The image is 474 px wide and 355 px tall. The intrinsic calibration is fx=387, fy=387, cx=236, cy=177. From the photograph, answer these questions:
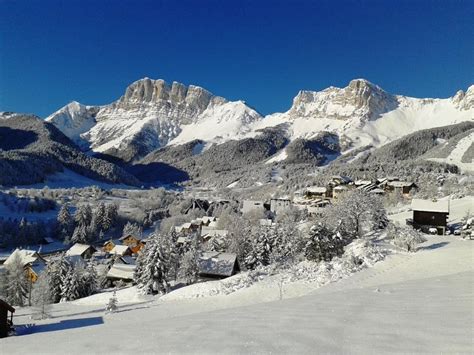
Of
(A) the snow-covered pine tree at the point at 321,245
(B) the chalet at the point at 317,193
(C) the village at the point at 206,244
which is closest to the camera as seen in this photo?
(A) the snow-covered pine tree at the point at 321,245

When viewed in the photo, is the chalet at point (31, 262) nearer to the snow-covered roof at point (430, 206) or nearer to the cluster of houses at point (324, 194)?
the cluster of houses at point (324, 194)

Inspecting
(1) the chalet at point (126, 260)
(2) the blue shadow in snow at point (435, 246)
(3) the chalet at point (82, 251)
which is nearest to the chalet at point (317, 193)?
(1) the chalet at point (126, 260)

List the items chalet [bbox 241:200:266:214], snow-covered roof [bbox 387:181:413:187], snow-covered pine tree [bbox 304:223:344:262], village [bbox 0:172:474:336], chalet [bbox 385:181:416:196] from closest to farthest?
snow-covered pine tree [bbox 304:223:344:262] → village [bbox 0:172:474:336] → chalet [bbox 385:181:416:196] → snow-covered roof [bbox 387:181:413:187] → chalet [bbox 241:200:266:214]

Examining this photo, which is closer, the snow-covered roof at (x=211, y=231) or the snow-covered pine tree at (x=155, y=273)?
the snow-covered pine tree at (x=155, y=273)

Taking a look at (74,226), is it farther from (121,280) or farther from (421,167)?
(421,167)

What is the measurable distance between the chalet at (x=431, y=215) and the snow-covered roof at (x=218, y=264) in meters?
28.2

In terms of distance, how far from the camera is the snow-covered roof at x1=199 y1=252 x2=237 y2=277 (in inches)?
1948

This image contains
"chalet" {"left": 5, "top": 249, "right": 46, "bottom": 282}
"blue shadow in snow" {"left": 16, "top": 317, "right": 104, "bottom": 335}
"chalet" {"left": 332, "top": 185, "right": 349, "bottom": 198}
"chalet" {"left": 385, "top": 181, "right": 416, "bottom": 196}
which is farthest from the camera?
"chalet" {"left": 332, "top": 185, "right": 349, "bottom": 198}

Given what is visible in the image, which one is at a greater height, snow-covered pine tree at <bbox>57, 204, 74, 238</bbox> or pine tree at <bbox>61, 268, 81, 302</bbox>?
snow-covered pine tree at <bbox>57, 204, 74, 238</bbox>

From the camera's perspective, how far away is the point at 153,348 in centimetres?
985

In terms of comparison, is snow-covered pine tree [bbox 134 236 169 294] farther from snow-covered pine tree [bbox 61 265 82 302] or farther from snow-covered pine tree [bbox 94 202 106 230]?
snow-covered pine tree [bbox 94 202 106 230]

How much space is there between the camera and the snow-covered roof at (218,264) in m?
49.5

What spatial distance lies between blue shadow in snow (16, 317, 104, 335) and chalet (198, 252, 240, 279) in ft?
64.6

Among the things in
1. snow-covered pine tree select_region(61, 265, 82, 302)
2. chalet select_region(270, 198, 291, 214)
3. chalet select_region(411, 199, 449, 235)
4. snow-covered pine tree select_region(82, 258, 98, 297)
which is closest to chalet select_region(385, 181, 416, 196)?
chalet select_region(270, 198, 291, 214)
